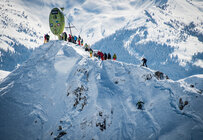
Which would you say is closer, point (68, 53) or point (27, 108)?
point (27, 108)

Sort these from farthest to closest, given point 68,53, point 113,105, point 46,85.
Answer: point 68,53 → point 46,85 → point 113,105

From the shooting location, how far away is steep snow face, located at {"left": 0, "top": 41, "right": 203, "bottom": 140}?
20.7 meters

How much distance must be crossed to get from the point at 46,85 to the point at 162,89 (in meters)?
18.3

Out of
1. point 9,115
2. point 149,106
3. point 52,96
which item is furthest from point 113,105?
point 9,115

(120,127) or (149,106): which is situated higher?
(149,106)

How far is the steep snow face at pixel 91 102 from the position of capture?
814 inches

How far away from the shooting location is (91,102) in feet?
76.7

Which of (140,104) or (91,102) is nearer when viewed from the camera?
(140,104)

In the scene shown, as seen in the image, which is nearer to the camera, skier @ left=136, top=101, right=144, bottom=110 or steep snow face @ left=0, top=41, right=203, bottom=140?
steep snow face @ left=0, top=41, right=203, bottom=140

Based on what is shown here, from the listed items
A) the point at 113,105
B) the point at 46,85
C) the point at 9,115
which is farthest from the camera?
the point at 46,85

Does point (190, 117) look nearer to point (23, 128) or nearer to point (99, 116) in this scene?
point (99, 116)

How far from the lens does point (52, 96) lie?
2441 centimetres

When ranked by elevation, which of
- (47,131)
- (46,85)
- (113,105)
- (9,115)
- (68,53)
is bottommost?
(47,131)

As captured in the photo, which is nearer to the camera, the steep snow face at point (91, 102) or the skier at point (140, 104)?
the steep snow face at point (91, 102)
